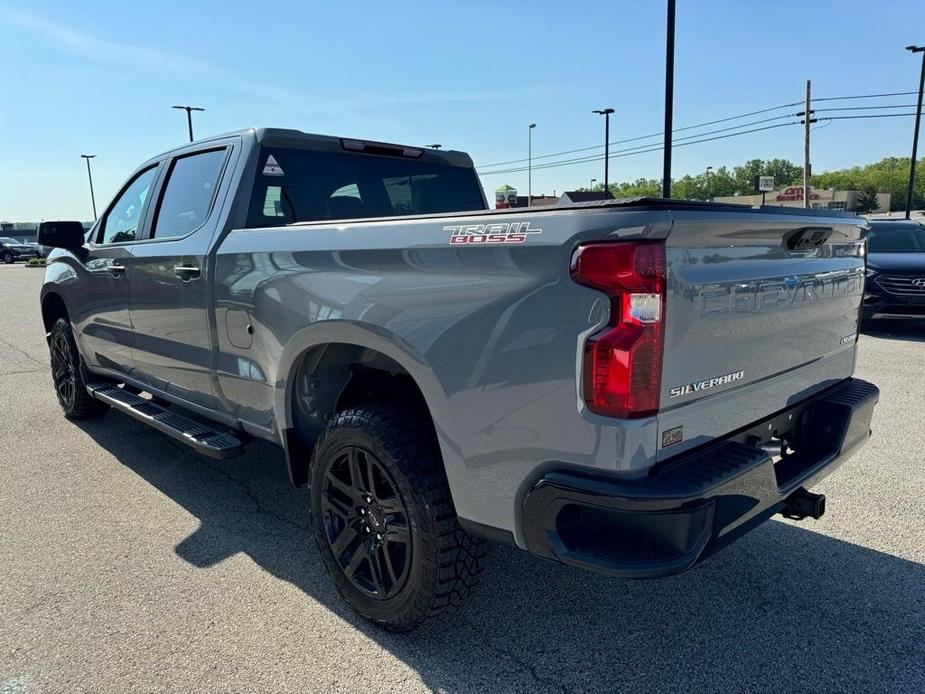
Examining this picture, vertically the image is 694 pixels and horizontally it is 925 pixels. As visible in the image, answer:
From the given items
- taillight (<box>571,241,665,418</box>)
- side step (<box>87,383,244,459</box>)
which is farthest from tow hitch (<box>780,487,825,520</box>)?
side step (<box>87,383,244,459</box>)

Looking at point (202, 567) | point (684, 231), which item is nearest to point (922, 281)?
point (684, 231)

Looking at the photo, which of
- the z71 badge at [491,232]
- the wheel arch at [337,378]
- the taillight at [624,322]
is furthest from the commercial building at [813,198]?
the taillight at [624,322]

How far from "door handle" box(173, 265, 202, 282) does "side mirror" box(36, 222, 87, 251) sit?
4.93 feet

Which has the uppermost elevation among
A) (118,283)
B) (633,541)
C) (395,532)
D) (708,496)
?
(118,283)

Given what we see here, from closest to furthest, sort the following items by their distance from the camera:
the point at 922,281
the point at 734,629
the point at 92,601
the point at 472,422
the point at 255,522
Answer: the point at 472,422
the point at 734,629
the point at 92,601
the point at 255,522
the point at 922,281

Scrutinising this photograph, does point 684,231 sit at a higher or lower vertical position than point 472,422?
higher

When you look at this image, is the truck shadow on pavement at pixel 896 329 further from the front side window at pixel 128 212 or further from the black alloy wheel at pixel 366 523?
the front side window at pixel 128 212

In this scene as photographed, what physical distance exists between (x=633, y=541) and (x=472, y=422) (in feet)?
1.98

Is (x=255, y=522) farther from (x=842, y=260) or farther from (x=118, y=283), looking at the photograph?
(x=842, y=260)

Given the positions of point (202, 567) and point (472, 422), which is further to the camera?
point (202, 567)

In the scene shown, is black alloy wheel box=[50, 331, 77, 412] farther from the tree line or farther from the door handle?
the tree line

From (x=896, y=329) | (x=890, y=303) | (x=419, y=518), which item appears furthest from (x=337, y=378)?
(x=896, y=329)

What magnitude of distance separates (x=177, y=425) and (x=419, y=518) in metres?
2.02

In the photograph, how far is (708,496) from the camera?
1913 millimetres
